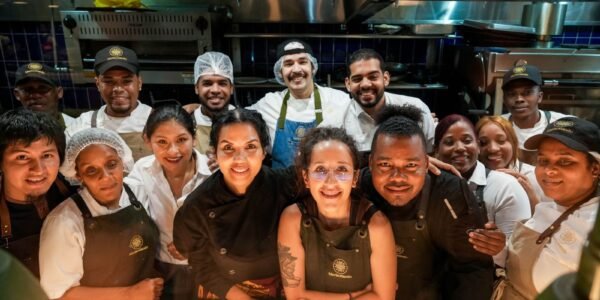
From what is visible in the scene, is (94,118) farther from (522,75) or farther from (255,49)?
(522,75)

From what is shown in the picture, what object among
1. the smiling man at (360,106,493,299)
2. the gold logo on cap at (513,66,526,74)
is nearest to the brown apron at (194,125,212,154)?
the smiling man at (360,106,493,299)

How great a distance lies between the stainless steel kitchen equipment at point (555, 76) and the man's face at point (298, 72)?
4.44ft

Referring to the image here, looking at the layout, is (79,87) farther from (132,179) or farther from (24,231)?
(24,231)

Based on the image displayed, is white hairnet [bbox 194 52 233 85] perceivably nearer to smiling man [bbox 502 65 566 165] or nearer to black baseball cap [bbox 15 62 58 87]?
black baseball cap [bbox 15 62 58 87]

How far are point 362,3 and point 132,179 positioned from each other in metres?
1.67

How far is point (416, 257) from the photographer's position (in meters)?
1.70

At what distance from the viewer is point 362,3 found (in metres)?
2.60

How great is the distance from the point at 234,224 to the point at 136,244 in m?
0.43

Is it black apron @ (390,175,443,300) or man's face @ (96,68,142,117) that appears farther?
man's face @ (96,68,142,117)

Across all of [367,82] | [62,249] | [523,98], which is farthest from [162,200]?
[523,98]

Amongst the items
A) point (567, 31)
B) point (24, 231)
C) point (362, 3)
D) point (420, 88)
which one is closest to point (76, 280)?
point (24, 231)

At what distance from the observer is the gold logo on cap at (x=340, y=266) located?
1661mm

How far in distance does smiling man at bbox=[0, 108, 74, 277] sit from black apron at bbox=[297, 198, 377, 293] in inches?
39.8

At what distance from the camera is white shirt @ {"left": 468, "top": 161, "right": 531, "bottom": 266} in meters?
1.84
